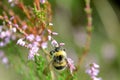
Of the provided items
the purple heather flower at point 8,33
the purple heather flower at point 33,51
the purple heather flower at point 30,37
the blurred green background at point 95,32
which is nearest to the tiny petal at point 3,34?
the purple heather flower at point 8,33

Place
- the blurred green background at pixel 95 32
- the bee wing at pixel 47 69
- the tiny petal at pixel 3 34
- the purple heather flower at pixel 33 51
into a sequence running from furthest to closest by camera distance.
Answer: the blurred green background at pixel 95 32, the tiny petal at pixel 3 34, the bee wing at pixel 47 69, the purple heather flower at pixel 33 51

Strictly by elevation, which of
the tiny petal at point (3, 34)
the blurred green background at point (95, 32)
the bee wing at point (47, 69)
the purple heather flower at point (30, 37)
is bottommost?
the bee wing at point (47, 69)

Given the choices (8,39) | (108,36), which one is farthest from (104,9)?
(8,39)

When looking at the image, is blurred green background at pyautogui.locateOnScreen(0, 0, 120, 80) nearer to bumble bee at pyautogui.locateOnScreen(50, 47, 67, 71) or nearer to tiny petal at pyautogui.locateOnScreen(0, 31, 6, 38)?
tiny petal at pyautogui.locateOnScreen(0, 31, 6, 38)

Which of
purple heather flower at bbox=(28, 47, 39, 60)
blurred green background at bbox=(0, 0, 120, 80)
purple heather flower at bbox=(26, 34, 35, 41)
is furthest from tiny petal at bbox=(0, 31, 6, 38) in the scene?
blurred green background at bbox=(0, 0, 120, 80)

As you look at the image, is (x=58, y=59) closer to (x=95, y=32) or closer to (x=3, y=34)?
(x=3, y=34)

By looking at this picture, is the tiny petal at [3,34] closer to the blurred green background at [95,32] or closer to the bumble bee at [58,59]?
the bumble bee at [58,59]

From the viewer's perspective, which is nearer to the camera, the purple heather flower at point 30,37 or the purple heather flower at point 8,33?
the purple heather flower at point 30,37

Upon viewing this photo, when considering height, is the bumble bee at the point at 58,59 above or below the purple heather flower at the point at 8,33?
below
